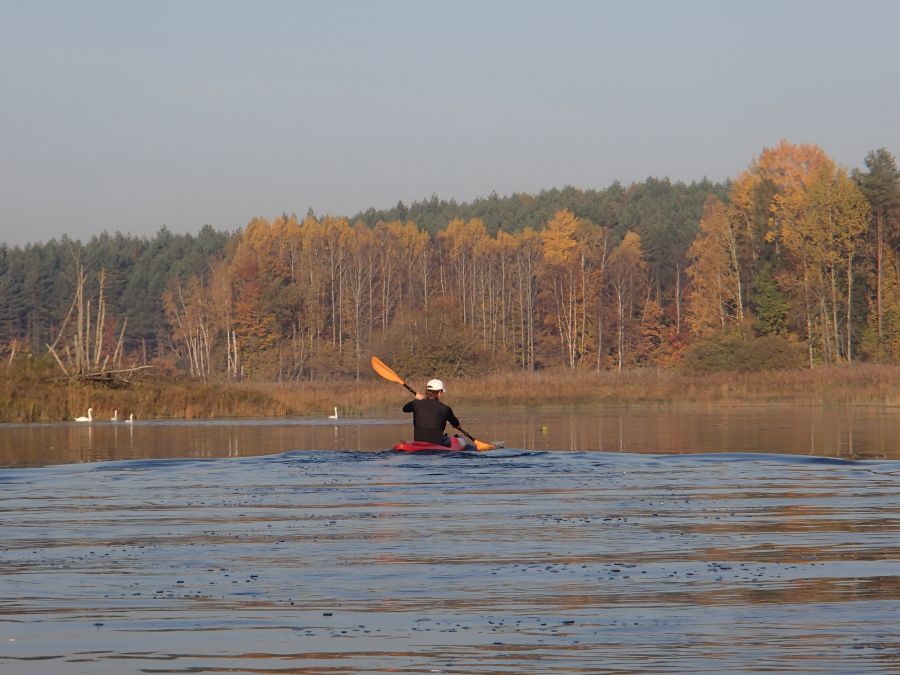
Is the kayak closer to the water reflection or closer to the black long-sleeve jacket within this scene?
the black long-sleeve jacket

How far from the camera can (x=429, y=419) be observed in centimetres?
2494

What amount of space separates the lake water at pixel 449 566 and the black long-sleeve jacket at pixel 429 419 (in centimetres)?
106

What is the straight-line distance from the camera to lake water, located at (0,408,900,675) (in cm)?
795

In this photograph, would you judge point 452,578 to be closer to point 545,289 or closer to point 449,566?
point 449,566

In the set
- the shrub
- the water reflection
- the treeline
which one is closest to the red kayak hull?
the water reflection

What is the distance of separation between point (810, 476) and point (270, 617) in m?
13.6

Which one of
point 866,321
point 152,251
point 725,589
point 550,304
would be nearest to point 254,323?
point 550,304

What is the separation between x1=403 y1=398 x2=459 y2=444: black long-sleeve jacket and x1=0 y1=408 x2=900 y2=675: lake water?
1057 millimetres

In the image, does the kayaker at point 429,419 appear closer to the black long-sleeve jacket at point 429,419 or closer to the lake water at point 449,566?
the black long-sleeve jacket at point 429,419

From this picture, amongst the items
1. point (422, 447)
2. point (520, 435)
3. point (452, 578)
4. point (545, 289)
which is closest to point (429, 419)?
point (422, 447)

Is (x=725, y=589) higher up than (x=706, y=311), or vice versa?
(x=706, y=311)

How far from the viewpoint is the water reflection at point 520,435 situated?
27.8 metres

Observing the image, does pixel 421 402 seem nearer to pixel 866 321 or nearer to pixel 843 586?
pixel 843 586

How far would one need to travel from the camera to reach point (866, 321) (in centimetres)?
9244
